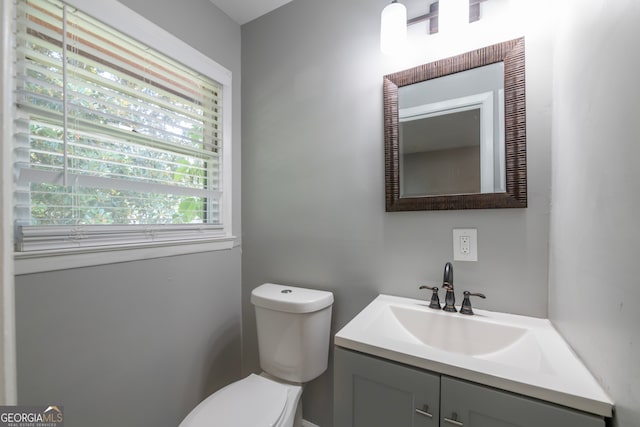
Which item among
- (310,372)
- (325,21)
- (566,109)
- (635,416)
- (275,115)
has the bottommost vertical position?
(310,372)

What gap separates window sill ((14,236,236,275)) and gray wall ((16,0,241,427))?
0.03m

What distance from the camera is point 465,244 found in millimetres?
1062

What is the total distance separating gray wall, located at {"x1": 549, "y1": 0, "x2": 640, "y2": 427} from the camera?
0.48 m

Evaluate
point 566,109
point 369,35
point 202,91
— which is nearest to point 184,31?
point 202,91

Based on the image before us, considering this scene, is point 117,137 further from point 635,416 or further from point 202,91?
Result: point 635,416

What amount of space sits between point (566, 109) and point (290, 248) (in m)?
1.28

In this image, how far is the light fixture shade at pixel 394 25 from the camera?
1.09 m

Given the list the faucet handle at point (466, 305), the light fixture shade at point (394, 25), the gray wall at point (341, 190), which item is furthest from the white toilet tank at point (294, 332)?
the light fixture shade at point (394, 25)

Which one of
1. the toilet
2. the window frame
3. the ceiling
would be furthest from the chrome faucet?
the ceiling

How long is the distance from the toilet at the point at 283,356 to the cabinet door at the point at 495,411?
64 cm

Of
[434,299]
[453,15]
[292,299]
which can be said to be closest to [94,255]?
[292,299]

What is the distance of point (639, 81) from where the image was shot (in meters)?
0.46
